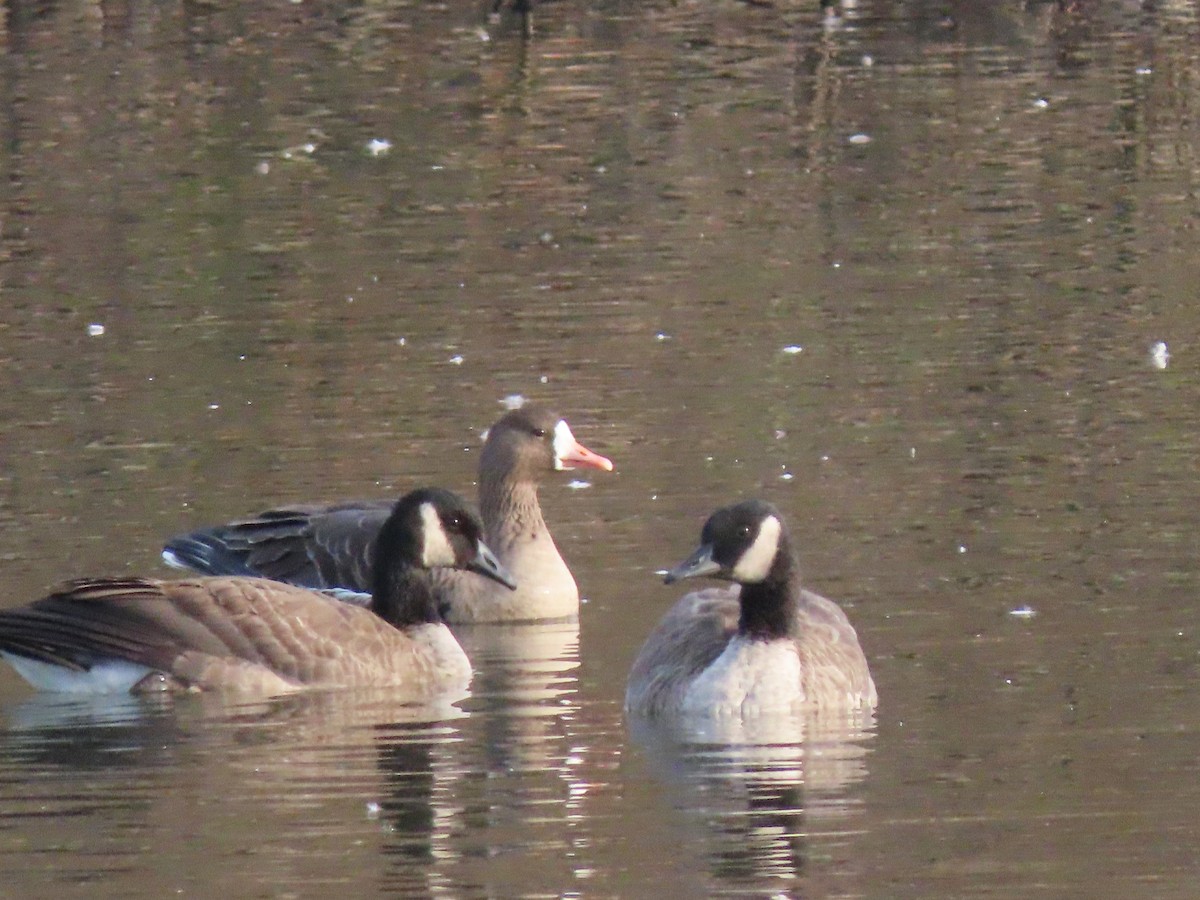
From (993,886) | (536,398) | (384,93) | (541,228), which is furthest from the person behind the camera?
(384,93)

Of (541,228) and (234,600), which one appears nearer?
(234,600)

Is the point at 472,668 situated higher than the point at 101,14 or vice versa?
the point at 101,14

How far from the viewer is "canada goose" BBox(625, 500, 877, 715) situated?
1132 centimetres

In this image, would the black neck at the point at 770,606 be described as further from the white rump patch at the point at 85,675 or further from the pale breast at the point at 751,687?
the white rump patch at the point at 85,675

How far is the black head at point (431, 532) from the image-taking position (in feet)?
42.7

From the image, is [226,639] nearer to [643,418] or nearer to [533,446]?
[533,446]

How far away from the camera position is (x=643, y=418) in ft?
55.2

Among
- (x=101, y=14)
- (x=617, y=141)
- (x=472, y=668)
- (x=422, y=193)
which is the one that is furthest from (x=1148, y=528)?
(x=101, y=14)

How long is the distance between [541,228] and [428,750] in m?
13.7

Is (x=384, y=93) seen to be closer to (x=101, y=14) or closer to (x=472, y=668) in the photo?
(x=101, y=14)

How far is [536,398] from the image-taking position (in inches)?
694

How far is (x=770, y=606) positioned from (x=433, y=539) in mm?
2138

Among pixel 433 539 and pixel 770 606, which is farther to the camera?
pixel 433 539

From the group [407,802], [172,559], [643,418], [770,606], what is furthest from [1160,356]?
[407,802]
